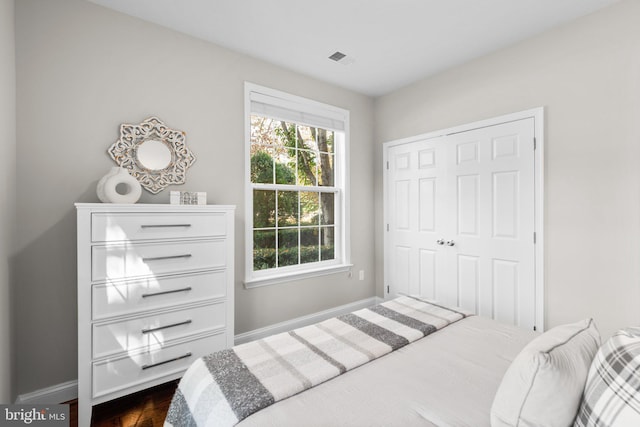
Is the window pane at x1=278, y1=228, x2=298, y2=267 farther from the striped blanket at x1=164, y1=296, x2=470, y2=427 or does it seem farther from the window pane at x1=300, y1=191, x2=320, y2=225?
the striped blanket at x1=164, y1=296, x2=470, y2=427

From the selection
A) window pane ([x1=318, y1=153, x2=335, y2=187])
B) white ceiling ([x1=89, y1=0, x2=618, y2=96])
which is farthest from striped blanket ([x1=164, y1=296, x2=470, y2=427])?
white ceiling ([x1=89, y1=0, x2=618, y2=96])

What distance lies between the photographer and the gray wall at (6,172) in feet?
5.03

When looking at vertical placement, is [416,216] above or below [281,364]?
above

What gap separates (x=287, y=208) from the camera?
9.98 ft

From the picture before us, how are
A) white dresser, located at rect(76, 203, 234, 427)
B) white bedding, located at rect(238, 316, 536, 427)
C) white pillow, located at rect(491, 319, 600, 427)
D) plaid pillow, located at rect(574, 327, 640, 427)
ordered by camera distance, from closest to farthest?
1. plaid pillow, located at rect(574, 327, 640, 427)
2. white pillow, located at rect(491, 319, 600, 427)
3. white bedding, located at rect(238, 316, 536, 427)
4. white dresser, located at rect(76, 203, 234, 427)

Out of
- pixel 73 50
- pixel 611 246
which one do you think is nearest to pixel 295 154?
pixel 73 50

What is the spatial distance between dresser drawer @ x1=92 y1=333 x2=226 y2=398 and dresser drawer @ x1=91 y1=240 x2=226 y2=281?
485 millimetres

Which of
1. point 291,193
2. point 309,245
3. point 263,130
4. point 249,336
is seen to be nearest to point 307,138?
point 263,130

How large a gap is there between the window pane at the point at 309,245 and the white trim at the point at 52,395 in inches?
77.6

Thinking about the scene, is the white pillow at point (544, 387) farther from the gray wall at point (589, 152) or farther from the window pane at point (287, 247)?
the window pane at point (287, 247)

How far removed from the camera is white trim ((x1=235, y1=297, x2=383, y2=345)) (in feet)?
8.85

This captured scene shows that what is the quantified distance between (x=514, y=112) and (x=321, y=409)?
2660 mm

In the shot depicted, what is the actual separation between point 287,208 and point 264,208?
26 centimetres

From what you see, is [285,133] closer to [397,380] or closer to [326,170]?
[326,170]
